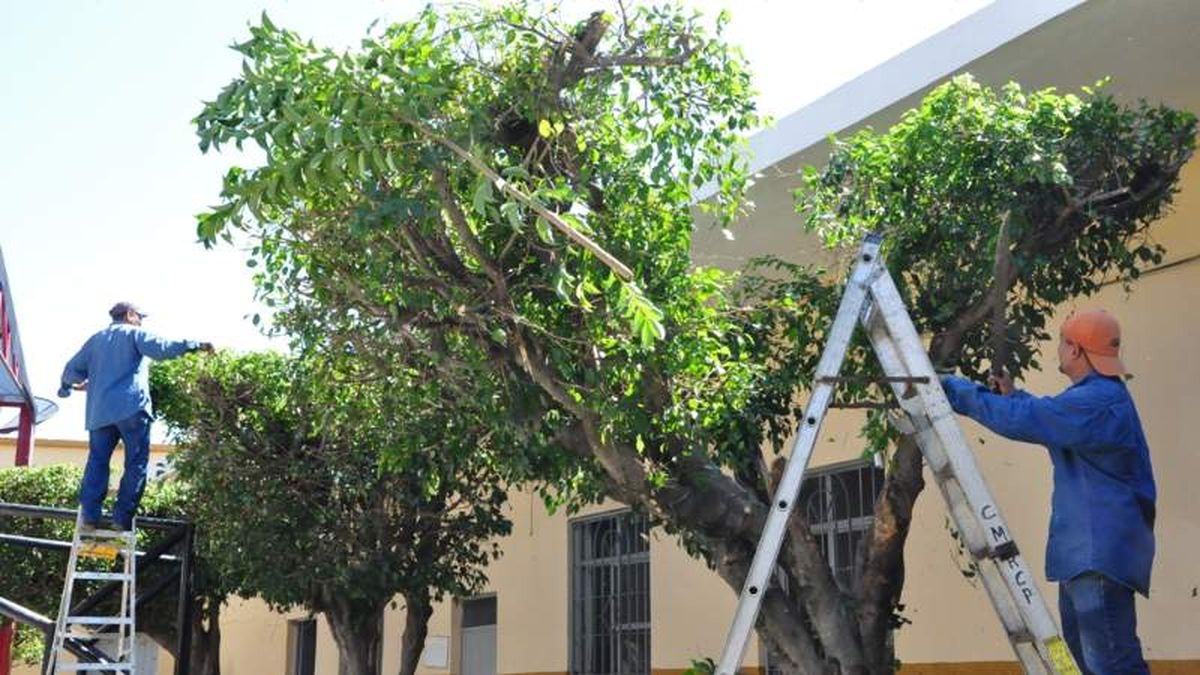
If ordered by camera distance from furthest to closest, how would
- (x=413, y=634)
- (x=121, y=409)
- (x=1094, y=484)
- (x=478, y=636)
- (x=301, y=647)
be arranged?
1. (x=301, y=647)
2. (x=478, y=636)
3. (x=413, y=634)
4. (x=121, y=409)
5. (x=1094, y=484)

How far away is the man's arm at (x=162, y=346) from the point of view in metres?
7.97

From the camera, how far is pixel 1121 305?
908 centimetres

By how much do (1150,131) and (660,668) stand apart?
7716 millimetres

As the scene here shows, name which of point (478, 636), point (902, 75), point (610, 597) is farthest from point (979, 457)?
point (478, 636)

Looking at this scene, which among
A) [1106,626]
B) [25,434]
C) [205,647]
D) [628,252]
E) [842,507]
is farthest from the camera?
[205,647]

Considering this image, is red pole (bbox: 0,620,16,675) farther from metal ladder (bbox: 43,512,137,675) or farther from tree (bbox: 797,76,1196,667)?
tree (bbox: 797,76,1196,667)

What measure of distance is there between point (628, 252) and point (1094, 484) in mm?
2507

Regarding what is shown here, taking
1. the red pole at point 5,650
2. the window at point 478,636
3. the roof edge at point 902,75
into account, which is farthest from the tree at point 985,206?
the window at point 478,636

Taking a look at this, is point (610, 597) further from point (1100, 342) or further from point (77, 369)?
point (1100, 342)

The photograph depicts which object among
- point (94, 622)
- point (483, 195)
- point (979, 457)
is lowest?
→ point (94, 622)

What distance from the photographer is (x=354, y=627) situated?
12102mm

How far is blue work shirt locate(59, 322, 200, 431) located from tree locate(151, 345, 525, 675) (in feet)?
9.01

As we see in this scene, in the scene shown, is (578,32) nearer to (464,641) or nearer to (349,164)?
(349,164)

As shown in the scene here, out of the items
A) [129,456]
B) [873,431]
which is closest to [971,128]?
[873,431]
